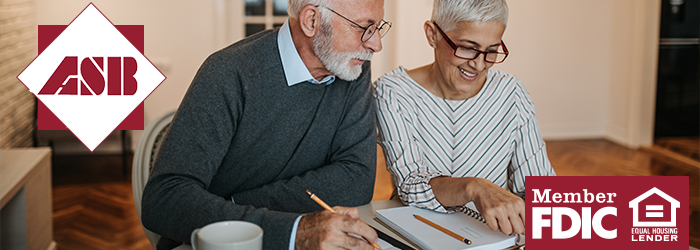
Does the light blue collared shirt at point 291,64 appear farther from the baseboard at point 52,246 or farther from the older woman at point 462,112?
the baseboard at point 52,246

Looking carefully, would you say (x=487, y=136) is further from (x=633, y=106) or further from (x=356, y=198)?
(x=633, y=106)

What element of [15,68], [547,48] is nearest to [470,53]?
[15,68]

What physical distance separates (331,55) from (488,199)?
0.53 m

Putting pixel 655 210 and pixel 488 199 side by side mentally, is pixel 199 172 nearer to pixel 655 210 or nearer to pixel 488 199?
pixel 488 199

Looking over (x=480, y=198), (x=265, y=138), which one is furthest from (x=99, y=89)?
(x=480, y=198)

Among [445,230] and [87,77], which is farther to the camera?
[87,77]

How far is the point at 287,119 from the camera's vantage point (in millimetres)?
1371

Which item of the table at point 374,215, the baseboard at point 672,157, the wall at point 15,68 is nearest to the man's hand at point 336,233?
the table at point 374,215

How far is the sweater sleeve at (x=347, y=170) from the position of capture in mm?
1296

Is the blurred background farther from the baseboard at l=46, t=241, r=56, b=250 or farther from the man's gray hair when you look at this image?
the man's gray hair

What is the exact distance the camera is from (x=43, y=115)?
14.8 ft

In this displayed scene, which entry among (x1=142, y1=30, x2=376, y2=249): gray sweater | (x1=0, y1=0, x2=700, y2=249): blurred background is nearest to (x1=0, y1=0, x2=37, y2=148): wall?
(x1=0, y1=0, x2=700, y2=249): blurred background

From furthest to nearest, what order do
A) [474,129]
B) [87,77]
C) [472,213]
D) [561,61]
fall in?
[561,61] < [87,77] < [474,129] < [472,213]

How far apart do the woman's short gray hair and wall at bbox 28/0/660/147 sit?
4001 mm
